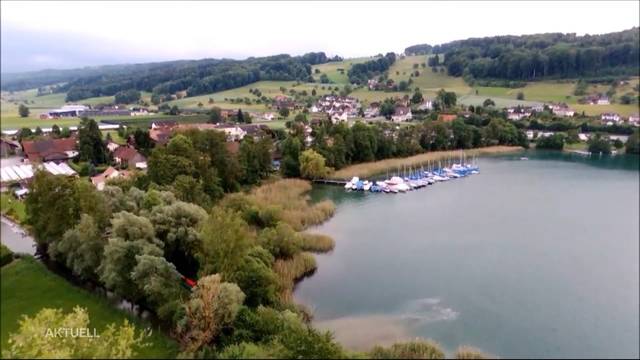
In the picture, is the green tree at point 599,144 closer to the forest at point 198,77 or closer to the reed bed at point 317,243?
the reed bed at point 317,243

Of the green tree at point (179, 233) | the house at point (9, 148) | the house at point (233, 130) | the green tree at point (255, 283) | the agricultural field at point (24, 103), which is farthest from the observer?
the house at point (233, 130)

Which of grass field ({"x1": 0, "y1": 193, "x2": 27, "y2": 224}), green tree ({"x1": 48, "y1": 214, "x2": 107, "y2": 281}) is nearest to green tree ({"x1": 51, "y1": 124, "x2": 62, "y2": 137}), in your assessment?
grass field ({"x1": 0, "y1": 193, "x2": 27, "y2": 224})

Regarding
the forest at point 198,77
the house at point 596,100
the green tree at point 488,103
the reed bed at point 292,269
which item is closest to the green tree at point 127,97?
the forest at point 198,77

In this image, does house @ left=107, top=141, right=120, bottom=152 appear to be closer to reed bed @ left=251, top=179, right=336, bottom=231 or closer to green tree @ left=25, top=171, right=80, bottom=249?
reed bed @ left=251, top=179, right=336, bottom=231

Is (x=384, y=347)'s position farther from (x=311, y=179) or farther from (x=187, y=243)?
(x=311, y=179)

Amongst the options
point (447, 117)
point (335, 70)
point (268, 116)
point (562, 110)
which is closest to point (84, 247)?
point (447, 117)

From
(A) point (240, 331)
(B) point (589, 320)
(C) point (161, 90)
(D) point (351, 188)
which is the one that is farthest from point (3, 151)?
(C) point (161, 90)
